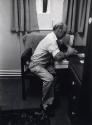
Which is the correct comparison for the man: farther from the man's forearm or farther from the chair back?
the chair back

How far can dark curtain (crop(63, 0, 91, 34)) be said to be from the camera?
329cm

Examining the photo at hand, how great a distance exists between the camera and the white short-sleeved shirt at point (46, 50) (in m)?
2.75

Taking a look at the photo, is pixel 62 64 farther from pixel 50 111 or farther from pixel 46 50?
pixel 50 111

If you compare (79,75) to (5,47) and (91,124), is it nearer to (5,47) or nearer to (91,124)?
(91,124)

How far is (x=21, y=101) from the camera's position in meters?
3.04

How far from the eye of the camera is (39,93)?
3.23 meters

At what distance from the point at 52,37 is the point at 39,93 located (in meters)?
0.91

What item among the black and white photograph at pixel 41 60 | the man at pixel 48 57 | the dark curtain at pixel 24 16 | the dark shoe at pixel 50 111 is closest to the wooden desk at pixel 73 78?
the black and white photograph at pixel 41 60

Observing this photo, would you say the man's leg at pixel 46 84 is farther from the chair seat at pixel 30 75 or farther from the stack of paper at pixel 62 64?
the stack of paper at pixel 62 64

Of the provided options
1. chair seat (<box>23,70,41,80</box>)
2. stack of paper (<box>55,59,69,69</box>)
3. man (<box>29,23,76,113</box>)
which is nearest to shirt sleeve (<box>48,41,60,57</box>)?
man (<box>29,23,76,113</box>)

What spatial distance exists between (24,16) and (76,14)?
799 millimetres

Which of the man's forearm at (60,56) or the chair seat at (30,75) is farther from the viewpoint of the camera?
the chair seat at (30,75)

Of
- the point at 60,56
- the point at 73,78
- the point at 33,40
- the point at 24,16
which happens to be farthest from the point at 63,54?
the point at 24,16

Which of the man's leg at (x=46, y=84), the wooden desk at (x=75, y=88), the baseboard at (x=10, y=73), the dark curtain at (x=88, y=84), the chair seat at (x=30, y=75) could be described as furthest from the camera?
the baseboard at (x=10, y=73)
